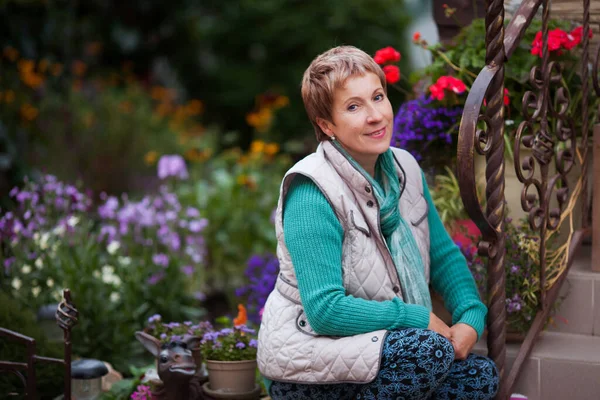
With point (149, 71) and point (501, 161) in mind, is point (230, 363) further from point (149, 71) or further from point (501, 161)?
point (149, 71)

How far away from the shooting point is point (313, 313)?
96.2 inches

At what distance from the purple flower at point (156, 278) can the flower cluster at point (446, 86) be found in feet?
6.45

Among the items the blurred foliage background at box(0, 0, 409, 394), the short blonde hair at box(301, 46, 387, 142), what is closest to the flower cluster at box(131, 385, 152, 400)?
the blurred foliage background at box(0, 0, 409, 394)

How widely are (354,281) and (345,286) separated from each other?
3 centimetres

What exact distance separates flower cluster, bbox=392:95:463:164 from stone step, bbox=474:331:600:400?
0.92m

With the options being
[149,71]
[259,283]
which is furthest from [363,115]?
[149,71]

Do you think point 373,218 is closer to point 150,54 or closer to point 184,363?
point 184,363

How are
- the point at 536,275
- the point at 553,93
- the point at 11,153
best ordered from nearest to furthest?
the point at 536,275
the point at 553,93
the point at 11,153

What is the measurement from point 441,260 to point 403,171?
335mm

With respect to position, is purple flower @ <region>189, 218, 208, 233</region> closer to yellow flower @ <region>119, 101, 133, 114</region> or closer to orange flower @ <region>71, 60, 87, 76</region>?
yellow flower @ <region>119, 101, 133, 114</region>

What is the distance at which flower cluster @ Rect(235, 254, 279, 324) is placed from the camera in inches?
161

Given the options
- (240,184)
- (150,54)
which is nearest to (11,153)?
(240,184)

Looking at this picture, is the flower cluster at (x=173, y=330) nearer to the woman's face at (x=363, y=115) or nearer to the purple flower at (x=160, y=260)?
the woman's face at (x=363, y=115)

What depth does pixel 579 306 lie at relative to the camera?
10.6 feet
